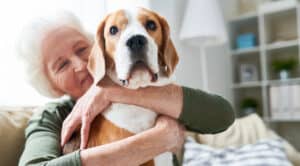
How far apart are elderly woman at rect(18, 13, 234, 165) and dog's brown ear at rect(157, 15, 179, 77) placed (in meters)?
0.04

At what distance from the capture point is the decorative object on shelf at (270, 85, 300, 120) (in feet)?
7.25

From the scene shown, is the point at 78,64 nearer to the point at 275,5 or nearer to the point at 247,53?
the point at 275,5

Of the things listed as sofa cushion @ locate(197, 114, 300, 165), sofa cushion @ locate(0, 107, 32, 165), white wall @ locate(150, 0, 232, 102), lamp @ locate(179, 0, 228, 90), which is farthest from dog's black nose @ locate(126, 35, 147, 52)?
lamp @ locate(179, 0, 228, 90)

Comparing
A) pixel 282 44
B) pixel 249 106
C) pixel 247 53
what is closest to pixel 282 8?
pixel 282 44

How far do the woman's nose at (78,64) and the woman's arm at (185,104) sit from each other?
4.6 inches

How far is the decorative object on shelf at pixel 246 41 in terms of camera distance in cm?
251

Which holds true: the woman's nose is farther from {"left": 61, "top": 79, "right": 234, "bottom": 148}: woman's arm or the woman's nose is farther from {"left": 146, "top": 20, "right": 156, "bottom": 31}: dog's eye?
{"left": 146, "top": 20, "right": 156, "bottom": 31}: dog's eye

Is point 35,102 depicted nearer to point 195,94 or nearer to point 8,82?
point 8,82

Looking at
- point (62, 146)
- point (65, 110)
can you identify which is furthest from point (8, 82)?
point (62, 146)

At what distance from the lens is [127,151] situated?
1.55ft

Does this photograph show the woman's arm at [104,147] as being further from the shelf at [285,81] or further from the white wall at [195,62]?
the shelf at [285,81]

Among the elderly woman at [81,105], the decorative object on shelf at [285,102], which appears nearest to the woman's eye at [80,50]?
the elderly woman at [81,105]

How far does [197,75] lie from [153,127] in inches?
56.1

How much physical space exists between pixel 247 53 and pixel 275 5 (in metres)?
0.46
